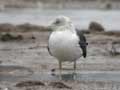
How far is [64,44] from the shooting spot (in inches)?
438

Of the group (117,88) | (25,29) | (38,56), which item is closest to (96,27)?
(25,29)

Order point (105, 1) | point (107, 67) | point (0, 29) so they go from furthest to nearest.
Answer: point (105, 1) < point (0, 29) < point (107, 67)

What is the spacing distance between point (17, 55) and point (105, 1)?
59.3 m

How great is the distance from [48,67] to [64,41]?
227cm

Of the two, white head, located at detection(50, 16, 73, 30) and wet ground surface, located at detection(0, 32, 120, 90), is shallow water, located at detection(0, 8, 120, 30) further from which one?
white head, located at detection(50, 16, 73, 30)

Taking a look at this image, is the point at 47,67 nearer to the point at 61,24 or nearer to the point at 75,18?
the point at 61,24

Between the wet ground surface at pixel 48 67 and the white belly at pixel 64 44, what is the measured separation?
51 centimetres

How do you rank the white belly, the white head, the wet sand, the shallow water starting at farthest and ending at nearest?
the shallow water, the white head, the white belly, the wet sand

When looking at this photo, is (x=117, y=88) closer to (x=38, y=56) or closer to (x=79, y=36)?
(x=79, y=36)

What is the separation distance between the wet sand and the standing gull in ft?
1.65

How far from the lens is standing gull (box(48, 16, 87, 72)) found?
36.6 feet

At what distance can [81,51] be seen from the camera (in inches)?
464

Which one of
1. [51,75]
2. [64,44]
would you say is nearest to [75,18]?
[51,75]

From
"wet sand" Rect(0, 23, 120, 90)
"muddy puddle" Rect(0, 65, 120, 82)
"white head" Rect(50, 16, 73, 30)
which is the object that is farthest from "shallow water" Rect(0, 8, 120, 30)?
"white head" Rect(50, 16, 73, 30)
